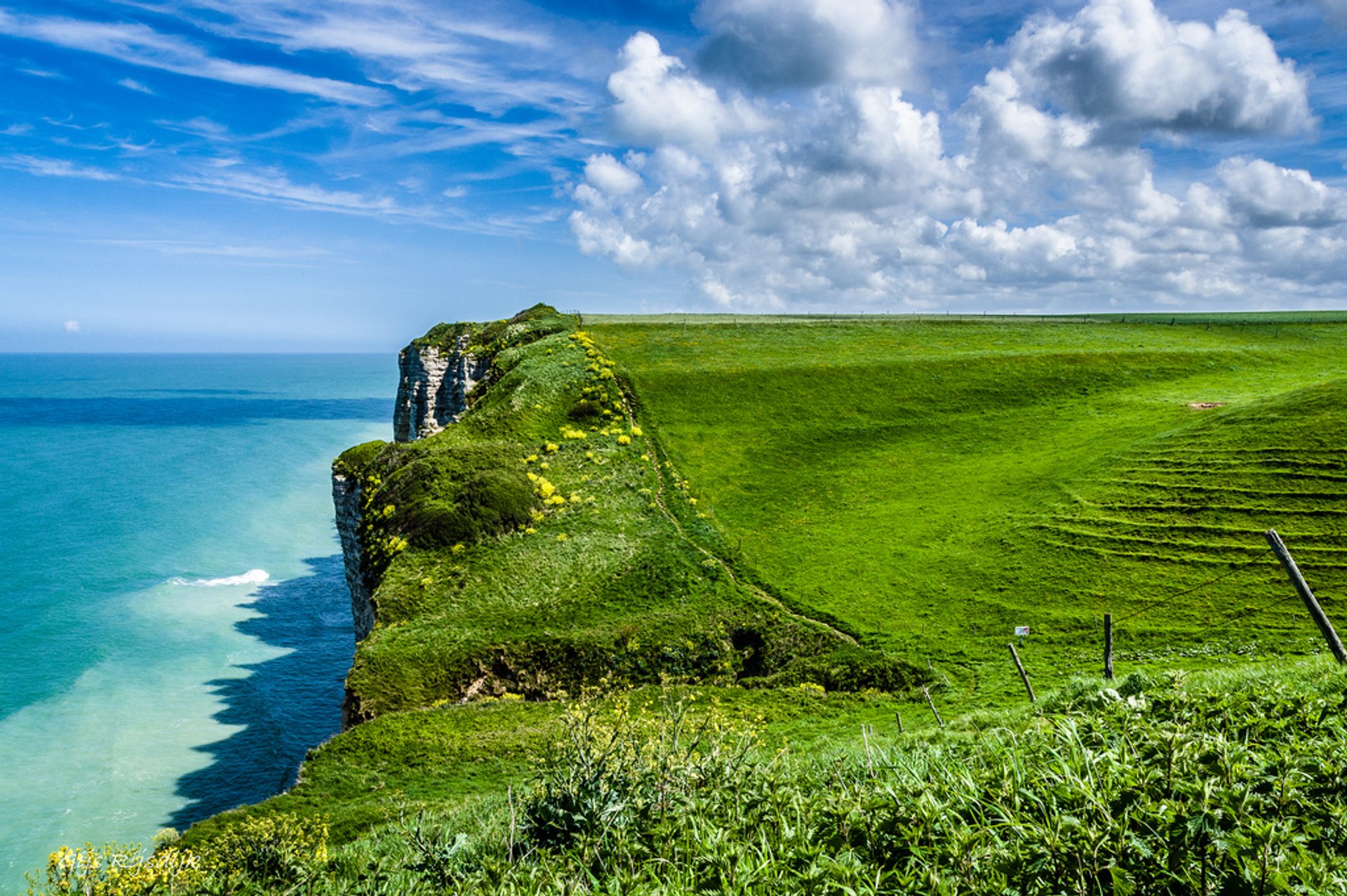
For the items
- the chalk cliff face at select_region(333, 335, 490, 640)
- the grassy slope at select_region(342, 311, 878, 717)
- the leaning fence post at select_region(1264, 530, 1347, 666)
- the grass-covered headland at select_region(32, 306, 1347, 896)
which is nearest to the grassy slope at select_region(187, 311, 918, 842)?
the grassy slope at select_region(342, 311, 878, 717)

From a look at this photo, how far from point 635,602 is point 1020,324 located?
91.6 metres

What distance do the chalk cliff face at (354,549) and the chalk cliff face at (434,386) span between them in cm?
2265

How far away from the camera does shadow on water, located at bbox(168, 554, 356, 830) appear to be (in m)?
47.9

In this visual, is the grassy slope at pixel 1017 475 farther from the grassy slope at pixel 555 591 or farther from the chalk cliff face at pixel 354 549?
the chalk cliff face at pixel 354 549

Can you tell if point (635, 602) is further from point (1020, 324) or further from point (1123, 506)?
point (1020, 324)

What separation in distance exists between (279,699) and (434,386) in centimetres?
Result: 5108

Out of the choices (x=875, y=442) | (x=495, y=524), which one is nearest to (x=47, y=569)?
(x=495, y=524)

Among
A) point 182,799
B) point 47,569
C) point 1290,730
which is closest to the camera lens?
point 1290,730

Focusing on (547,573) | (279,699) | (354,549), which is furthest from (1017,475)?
(279,699)

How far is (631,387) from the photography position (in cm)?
7919

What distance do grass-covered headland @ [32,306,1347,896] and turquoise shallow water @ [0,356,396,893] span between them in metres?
7.69

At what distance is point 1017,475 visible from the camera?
193ft

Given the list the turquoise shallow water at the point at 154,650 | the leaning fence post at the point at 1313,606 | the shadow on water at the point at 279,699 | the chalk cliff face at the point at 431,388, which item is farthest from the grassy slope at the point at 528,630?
the chalk cliff face at the point at 431,388

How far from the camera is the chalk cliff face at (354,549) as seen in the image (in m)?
54.3
